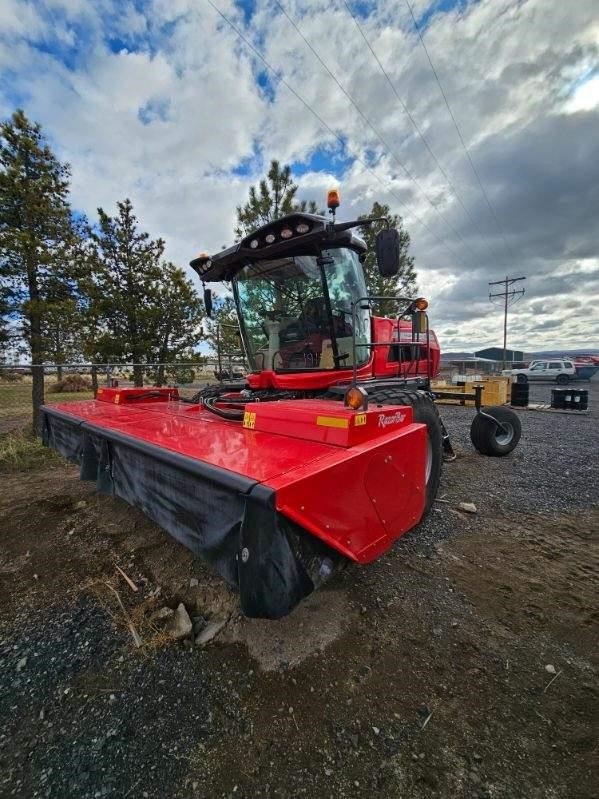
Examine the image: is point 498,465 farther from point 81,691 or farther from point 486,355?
point 486,355

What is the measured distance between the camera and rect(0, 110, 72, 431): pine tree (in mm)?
8172

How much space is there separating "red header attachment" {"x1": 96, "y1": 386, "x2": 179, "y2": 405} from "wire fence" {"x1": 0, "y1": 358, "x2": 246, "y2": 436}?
Result: 81 cm

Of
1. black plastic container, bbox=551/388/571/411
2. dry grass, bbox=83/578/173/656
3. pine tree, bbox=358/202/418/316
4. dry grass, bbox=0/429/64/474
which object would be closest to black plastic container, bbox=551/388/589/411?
black plastic container, bbox=551/388/571/411

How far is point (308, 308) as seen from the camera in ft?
12.5

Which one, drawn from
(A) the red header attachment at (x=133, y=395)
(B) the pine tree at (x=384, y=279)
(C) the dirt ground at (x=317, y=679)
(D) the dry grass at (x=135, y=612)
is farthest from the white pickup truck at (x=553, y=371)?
(D) the dry grass at (x=135, y=612)

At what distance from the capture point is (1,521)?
3.66 m

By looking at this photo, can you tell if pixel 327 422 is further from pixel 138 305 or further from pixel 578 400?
pixel 578 400

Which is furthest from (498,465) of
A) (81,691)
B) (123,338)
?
(123,338)

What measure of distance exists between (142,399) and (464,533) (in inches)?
165

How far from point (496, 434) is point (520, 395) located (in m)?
8.18

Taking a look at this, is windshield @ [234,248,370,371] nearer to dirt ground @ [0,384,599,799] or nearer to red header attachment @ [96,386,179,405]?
red header attachment @ [96,386,179,405]

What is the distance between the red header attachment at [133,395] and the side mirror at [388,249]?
343 centimetres

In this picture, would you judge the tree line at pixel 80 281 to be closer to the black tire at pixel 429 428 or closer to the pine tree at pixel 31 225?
the pine tree at pixel 31 225

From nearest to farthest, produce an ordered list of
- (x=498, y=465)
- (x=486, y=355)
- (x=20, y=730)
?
(x=20, y=730) → (x=498, y=465) → (x=486, y=355)
